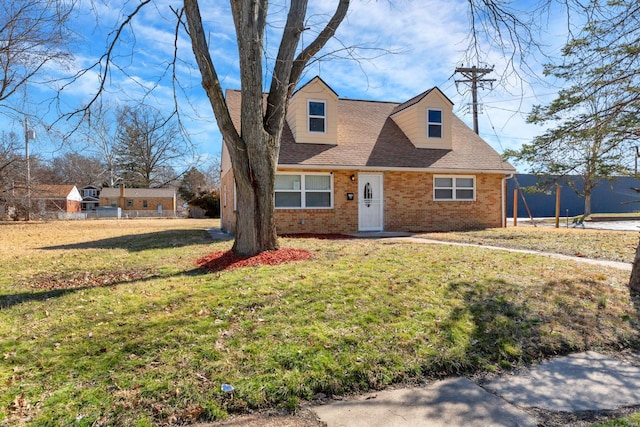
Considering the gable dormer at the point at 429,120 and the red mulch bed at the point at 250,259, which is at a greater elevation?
the gable dormer at the point at 429,120

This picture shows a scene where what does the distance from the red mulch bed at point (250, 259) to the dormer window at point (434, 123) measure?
10.5 meters

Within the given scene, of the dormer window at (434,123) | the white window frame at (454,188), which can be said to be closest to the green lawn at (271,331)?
the white window frame at (454,188)

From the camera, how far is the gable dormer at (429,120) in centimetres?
1591

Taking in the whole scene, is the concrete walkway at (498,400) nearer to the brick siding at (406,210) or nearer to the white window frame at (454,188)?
the brick siding at (406,210)

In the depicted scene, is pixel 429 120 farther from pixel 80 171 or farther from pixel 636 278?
pixel 80 171

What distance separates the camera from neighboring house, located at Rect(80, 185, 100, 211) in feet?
195

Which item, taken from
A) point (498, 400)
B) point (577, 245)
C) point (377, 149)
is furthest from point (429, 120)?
point (498, 400)

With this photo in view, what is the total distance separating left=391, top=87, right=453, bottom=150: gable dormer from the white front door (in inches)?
110

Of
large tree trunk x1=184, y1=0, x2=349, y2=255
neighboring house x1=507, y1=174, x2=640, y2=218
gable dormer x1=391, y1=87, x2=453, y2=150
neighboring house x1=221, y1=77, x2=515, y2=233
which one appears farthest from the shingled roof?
neighboring house x1=507, y1=174, x2=640, y2=218

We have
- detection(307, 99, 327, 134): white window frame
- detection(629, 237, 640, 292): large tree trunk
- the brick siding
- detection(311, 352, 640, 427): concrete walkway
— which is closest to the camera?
detection(311, 352, 640, 427): concrete walkway

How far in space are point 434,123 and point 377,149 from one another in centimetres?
298

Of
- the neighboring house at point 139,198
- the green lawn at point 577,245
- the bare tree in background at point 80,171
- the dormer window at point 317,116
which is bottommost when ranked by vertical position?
the green lawn at point 577,245

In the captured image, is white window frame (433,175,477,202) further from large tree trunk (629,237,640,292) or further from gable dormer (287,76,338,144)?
large tree trunk (629,237,640,292)

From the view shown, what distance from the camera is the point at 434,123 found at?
1620 centimetres
